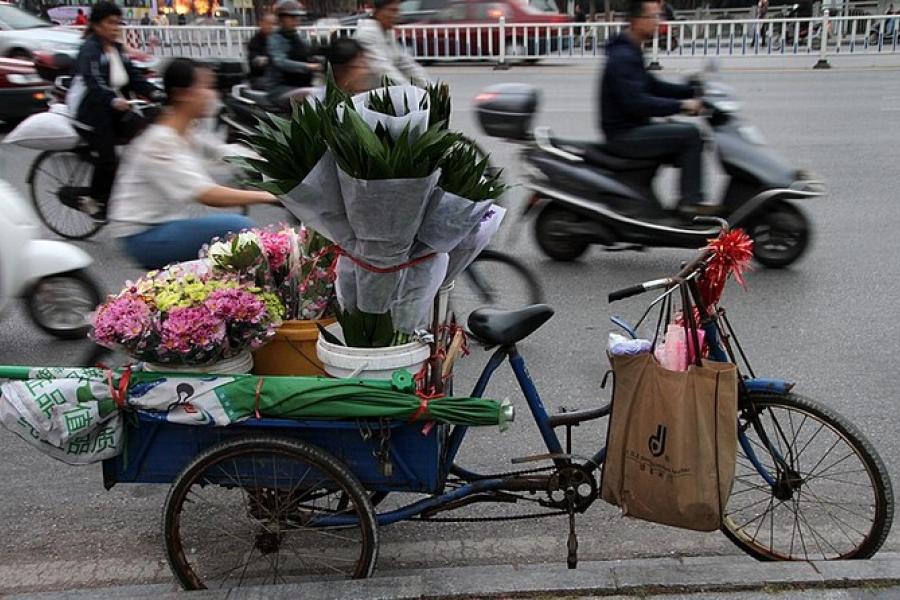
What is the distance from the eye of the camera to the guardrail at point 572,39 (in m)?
19.8

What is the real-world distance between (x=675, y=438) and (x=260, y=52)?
758 centimetres

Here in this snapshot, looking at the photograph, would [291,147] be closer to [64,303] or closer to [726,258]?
[726,258]

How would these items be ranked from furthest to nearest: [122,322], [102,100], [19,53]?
[19,53], [102,100], [122,322]

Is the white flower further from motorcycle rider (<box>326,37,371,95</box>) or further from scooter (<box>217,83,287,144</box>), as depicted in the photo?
scooter (<box>217,83,287,144</box>)

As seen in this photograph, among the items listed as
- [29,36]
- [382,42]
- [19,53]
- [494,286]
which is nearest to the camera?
[494,286]

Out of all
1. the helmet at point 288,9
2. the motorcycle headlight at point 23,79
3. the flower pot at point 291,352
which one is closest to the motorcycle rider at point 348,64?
the helmet at point 288,9

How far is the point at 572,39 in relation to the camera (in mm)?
19953

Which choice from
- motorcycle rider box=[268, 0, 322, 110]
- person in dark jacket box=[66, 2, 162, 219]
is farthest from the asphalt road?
motorcycle rider box=[268, 0, 322, 110]

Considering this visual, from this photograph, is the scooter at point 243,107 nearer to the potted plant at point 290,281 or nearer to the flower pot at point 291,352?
the potted plant at point 290,281

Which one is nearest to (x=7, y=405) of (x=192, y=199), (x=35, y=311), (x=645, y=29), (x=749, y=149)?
(x=192, y=199)

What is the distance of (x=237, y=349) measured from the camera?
2.87 metres

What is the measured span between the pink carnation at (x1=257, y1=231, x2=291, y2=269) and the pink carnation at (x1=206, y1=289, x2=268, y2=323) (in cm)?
41

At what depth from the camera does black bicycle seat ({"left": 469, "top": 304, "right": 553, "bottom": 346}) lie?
2951 millimetres

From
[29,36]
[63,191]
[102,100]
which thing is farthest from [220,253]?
[29,36]
